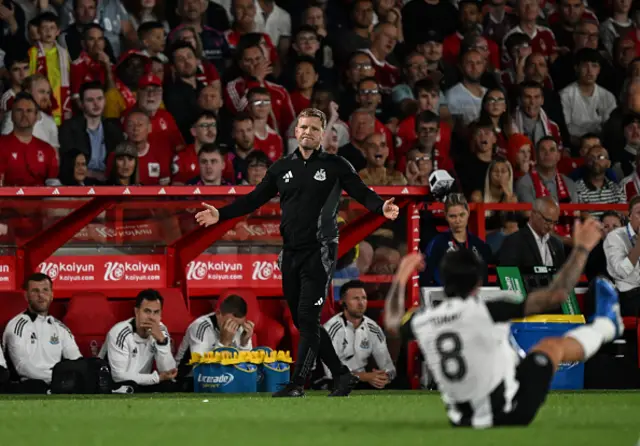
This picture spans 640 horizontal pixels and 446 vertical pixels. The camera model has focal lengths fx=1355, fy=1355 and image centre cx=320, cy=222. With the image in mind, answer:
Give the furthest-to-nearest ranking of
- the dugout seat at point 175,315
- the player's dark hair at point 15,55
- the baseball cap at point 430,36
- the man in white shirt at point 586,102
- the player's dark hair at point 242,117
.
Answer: the baseball cap at point 430,36
the man in white shirt at point 586,102
the player's dark hair at point 15,55
the player's dark hair at point 242,117
the dugout seat at point 175,315

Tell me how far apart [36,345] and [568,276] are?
662 centimetres

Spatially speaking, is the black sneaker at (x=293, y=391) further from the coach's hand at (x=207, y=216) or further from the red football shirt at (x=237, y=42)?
the red football shirt at (x=237, y=42)

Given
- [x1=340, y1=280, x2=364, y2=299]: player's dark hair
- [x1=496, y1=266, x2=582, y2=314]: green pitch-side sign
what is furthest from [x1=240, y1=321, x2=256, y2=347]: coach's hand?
[x1=496, y1=266, x2=582, y2=314]: green pitch-side sign

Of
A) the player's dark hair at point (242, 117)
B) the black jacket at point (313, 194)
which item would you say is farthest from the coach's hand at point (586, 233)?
the player's dark hair at point (242, 117)

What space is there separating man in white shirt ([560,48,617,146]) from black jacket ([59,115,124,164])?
5.90 metres

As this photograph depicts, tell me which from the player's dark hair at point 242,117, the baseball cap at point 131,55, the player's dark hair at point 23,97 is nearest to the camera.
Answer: the player's dark hair at point 23,97

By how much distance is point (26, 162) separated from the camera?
13.8m

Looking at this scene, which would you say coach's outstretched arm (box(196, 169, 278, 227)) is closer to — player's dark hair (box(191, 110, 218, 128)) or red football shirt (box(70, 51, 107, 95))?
player's dark hair (box(191, 110, 218, 128))

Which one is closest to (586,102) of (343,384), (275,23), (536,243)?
(275,23)

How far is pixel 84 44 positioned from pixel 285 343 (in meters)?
4.58

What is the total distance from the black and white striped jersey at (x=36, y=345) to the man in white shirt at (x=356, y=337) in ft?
8.05

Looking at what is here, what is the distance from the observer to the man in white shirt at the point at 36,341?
12.3 meters

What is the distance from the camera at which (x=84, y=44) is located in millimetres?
15523

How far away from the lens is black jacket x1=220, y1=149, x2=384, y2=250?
10.2 m
